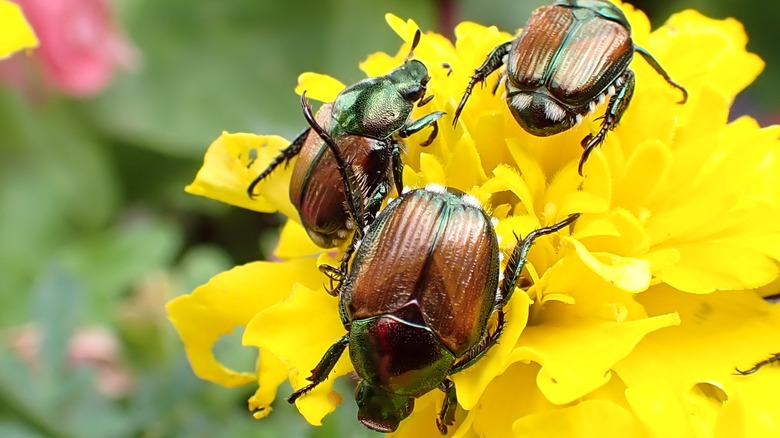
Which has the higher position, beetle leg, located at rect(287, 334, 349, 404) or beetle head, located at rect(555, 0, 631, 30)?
beetle head, located at rect(555, 0, 631, 30)

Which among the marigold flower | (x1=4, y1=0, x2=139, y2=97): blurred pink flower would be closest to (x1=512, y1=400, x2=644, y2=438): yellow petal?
the marigold flower

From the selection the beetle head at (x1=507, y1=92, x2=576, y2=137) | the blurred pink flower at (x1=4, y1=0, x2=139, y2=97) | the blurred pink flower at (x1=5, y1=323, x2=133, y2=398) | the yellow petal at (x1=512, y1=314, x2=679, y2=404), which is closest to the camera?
the yellow petal at (x1=512, y1=314, x2=679, y2=404)

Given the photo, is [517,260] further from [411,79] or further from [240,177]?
[240,177]

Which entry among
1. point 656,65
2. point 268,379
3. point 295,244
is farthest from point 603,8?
point 268,379

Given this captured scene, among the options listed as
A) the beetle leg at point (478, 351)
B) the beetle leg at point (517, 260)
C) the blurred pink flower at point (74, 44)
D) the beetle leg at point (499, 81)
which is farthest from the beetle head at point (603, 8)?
the blurred pink flower at point (74, 44)

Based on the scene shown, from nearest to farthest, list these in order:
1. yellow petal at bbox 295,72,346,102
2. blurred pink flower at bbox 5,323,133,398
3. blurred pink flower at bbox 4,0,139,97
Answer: yellow petal at bbox 295,72,346,102
blurred pink flower at bbox 5,323,133,398
blurred pink flower at bbox 4,0,139,97

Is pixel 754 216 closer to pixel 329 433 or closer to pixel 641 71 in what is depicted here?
pixel 641 71

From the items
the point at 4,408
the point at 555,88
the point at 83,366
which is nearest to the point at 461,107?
the point at 555,88

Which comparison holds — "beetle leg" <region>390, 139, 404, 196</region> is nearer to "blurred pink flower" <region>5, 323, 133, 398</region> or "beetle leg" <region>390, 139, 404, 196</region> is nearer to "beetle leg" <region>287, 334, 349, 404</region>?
"beetle leg" <region>287, 334, 349, 404</region>
